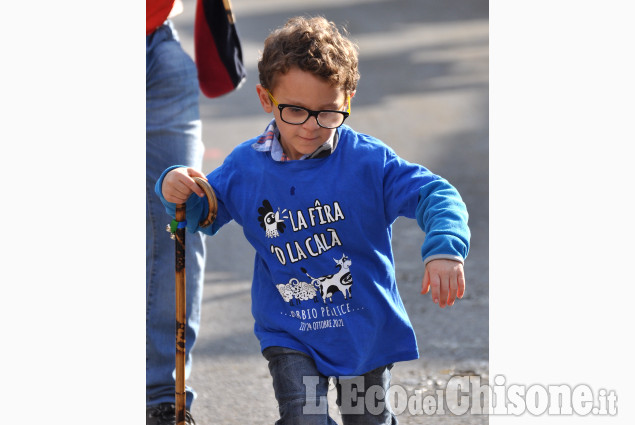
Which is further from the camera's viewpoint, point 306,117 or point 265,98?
point 265,98

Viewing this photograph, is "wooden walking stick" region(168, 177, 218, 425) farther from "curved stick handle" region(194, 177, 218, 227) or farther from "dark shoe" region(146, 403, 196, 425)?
"dark shoe" region(146, 403, 196, 425)

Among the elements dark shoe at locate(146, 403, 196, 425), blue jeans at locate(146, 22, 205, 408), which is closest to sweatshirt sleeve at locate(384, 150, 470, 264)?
blue jeans at locate(146, 22, 205, 408)

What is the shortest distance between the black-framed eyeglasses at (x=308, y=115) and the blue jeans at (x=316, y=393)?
70cm

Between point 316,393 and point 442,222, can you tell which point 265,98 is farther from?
point 316,393

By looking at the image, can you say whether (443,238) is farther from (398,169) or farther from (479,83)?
(479,83)

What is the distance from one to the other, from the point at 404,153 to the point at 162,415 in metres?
4.01

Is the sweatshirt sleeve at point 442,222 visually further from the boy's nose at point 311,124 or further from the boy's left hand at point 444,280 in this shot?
the boy's nose at point 311,124

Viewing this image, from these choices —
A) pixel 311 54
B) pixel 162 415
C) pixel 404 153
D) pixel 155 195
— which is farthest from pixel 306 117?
pixel 404 153

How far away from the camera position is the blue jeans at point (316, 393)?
9.09 ft

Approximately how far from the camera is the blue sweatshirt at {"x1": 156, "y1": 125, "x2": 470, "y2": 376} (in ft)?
9.13

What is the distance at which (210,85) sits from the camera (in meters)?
3.74

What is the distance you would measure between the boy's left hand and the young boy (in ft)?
0.76

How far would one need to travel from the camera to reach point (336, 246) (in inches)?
110

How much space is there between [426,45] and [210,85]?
7.45 m
